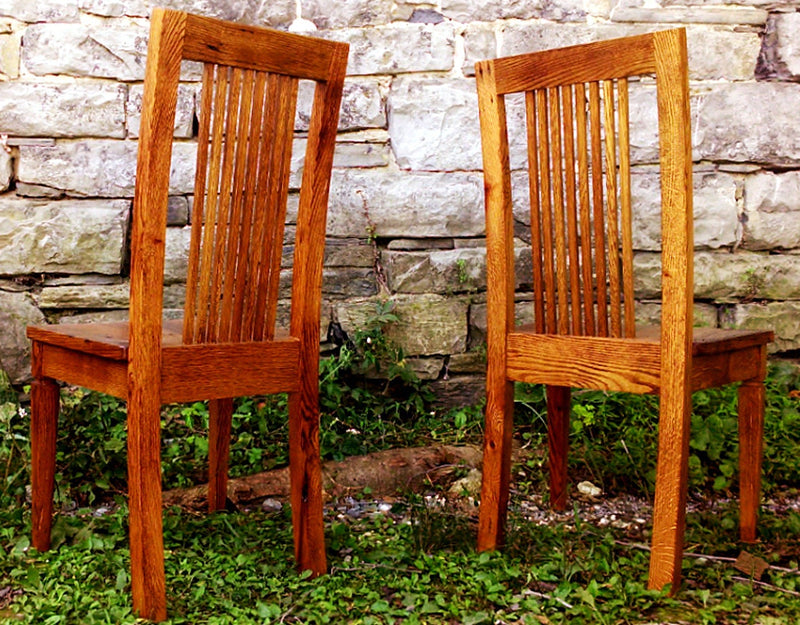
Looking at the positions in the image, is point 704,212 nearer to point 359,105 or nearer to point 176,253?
point 359,105

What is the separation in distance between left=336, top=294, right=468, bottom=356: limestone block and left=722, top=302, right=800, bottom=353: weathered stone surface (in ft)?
3.51

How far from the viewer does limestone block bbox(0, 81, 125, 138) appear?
338 cm

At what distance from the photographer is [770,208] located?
141 inches

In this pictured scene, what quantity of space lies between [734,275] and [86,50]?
2.62m

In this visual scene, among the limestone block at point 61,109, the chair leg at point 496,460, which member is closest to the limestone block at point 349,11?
the limestone block at point 61,109

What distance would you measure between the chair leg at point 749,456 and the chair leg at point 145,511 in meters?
1.57

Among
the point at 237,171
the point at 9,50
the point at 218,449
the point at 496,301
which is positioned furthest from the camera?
the point at 9,50

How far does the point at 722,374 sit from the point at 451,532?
2.72ft

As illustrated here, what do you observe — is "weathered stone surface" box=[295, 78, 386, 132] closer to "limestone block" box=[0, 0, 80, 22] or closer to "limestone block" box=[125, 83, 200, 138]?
"limestone block" box=[125, 83, 200, 138]

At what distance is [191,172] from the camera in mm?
3416

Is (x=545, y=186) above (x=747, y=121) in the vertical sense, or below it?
below

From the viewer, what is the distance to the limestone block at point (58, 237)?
11.1 ft

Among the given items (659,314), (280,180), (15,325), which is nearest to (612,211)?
(280,180)

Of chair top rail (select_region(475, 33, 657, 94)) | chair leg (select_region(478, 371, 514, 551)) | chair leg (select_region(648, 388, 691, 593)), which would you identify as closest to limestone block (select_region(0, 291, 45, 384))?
chair leg (select_region(478, 371, 514, 551))
